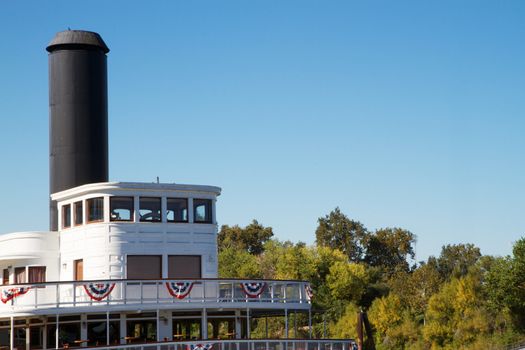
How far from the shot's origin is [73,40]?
4075cm

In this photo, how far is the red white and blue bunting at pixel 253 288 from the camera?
32.4 m

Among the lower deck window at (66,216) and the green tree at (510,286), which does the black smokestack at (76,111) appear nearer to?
the lower deck window at (66,216)

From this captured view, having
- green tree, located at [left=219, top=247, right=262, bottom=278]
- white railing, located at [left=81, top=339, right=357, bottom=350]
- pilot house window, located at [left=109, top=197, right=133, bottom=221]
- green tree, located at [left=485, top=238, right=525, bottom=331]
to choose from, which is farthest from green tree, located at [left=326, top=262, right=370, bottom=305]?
pilot house window, located at [left=109, top=197, right=133, bottom=221]

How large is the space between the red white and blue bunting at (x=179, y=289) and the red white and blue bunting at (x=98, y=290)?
1932 millimetres

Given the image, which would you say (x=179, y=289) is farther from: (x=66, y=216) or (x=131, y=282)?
(x=66, y=216)

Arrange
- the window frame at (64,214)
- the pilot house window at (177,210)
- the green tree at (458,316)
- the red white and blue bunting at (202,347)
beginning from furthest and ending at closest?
the green tree at (458,316) → the window frame at (64,214) → the pilot house window at (177,210) → the red white and blue bunting at (202,347)

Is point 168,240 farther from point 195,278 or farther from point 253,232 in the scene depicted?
point 253,232

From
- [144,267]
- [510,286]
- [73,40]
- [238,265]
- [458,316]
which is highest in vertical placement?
[73,40]

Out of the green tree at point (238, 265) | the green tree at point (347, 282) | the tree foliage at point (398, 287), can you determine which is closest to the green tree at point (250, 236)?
the tree foliage at point (398, 287)

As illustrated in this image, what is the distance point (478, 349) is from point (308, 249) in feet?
75.1

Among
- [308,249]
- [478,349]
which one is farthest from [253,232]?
[478,349]

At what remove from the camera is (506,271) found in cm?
5966

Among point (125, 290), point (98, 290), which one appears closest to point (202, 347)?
point (125, 290)

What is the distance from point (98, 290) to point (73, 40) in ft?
44.9
